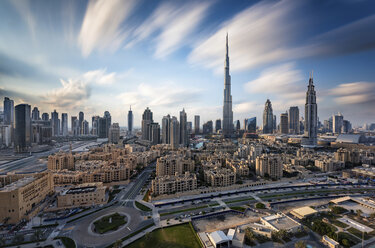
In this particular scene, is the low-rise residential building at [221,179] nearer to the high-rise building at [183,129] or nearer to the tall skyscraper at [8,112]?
the high-rise building at [183,129]

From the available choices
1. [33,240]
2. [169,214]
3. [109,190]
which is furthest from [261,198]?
[33,240]

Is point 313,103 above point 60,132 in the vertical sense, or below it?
above

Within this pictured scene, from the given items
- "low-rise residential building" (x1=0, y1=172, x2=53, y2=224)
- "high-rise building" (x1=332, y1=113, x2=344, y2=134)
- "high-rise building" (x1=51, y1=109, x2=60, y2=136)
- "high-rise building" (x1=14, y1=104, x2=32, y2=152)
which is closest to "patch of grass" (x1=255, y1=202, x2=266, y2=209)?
"low-rise residential building" (x1=0, y1=172, x2=53, y2=224)

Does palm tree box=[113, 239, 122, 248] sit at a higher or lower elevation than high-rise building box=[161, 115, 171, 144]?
lower

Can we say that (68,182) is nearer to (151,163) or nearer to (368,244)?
(151,163)

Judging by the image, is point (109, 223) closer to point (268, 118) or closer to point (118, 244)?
point (118, 244)

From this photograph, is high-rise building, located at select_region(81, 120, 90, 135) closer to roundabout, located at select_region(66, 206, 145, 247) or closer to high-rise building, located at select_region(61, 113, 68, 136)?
high-rise building, located at select_region(61, 113, 68, 136)
